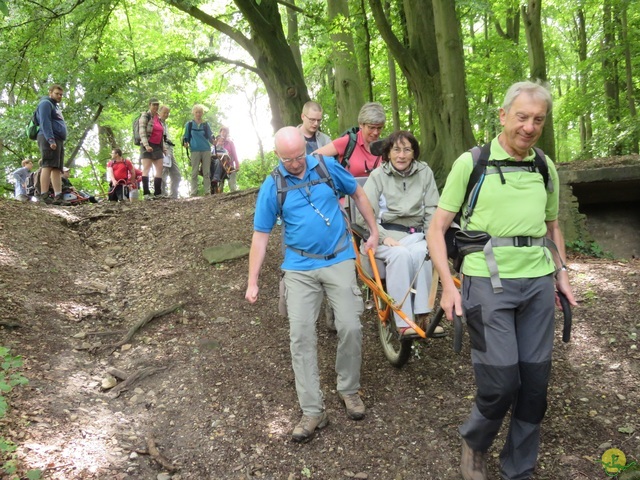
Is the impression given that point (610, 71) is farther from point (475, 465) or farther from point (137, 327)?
point (475, 465)

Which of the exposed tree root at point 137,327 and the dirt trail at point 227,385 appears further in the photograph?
the exposed tree root at point 137,327

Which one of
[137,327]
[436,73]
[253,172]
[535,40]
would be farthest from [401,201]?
[253,172]

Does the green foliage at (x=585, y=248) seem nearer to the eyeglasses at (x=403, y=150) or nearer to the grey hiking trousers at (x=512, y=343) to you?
the eyeglasses at (x=403, y=150)

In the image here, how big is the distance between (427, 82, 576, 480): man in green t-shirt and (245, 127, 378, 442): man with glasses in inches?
38.4

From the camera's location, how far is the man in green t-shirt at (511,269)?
102 inches

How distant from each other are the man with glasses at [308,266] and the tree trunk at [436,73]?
4475mm

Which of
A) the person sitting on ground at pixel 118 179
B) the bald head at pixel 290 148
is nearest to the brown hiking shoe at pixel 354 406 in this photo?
the bald head at pixel 290 148

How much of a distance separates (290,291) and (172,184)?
8.56m

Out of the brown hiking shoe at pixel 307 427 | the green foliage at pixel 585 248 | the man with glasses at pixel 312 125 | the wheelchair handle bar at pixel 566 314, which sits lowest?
the brown hiking shoe at pixel 307 427

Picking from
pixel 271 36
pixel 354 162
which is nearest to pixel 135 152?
pixel 271 36

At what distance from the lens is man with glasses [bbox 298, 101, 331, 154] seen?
513 centimetres

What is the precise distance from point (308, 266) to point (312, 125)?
2060 mm

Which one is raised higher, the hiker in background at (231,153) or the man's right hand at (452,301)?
the hiker in background at (231,153)

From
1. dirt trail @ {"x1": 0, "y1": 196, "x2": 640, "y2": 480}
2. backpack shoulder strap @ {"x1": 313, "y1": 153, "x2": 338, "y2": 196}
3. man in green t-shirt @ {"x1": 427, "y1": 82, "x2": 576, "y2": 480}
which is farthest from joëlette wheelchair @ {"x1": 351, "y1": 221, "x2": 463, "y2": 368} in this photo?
man in green t-shirt @ {"x1": 427, "y1": 82, "x2": 576, "y2": 480}
